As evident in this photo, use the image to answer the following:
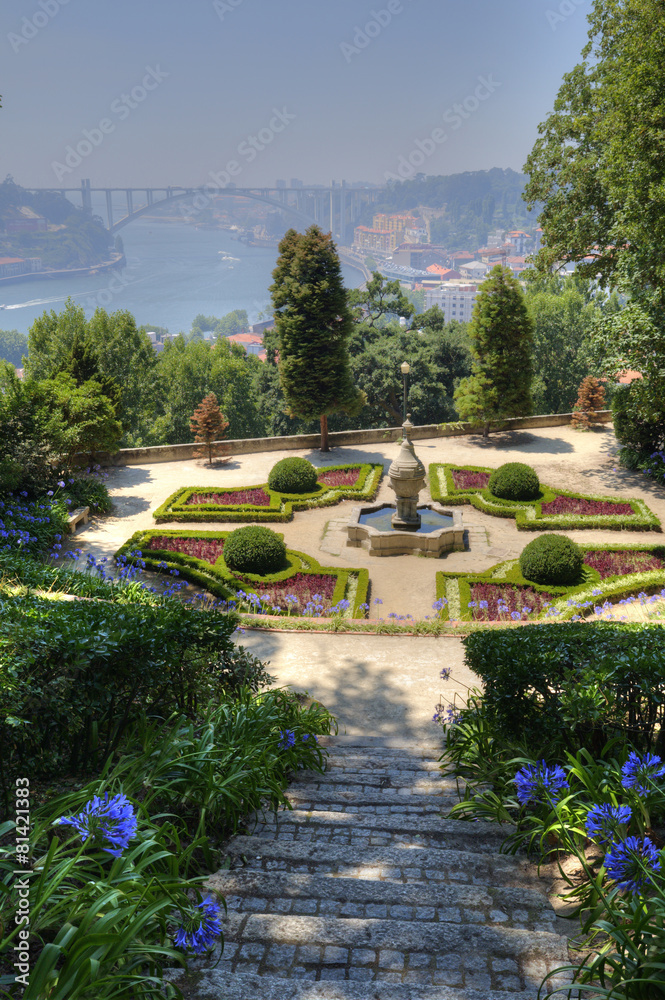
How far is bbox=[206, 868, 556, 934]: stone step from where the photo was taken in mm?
3242

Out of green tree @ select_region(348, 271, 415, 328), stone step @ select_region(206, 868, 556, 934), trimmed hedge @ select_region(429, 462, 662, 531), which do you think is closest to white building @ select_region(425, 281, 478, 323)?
green tree @ select_region(348, 271, 415, 328)

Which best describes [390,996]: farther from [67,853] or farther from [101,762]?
[101,762]

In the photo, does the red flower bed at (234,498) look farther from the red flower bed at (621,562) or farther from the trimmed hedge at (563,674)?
the trimmed hedge at (563,674)

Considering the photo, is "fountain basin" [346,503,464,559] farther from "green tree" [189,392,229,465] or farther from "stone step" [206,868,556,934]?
"stone step" [206,868,556,934]

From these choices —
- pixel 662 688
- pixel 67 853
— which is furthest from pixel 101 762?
pixel 662 688

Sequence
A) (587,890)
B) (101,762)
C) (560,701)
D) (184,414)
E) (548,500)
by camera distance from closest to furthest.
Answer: (587,890) → (101,762) → (560,701) → (548,500) → (184,414)

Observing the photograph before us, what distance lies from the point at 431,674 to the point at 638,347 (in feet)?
34.4

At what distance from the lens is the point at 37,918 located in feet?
9.05

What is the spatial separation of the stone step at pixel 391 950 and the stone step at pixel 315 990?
120mm

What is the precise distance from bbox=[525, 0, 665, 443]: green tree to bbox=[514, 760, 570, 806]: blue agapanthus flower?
40.0 ft

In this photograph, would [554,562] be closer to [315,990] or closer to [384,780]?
[384,780]

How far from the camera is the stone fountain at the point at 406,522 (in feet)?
50.6

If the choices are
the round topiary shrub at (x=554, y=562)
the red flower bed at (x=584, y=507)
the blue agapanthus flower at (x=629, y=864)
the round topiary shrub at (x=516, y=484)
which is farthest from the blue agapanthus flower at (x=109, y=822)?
the round topiary shrub at (x=516, y=484)

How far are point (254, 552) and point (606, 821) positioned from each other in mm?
10558
